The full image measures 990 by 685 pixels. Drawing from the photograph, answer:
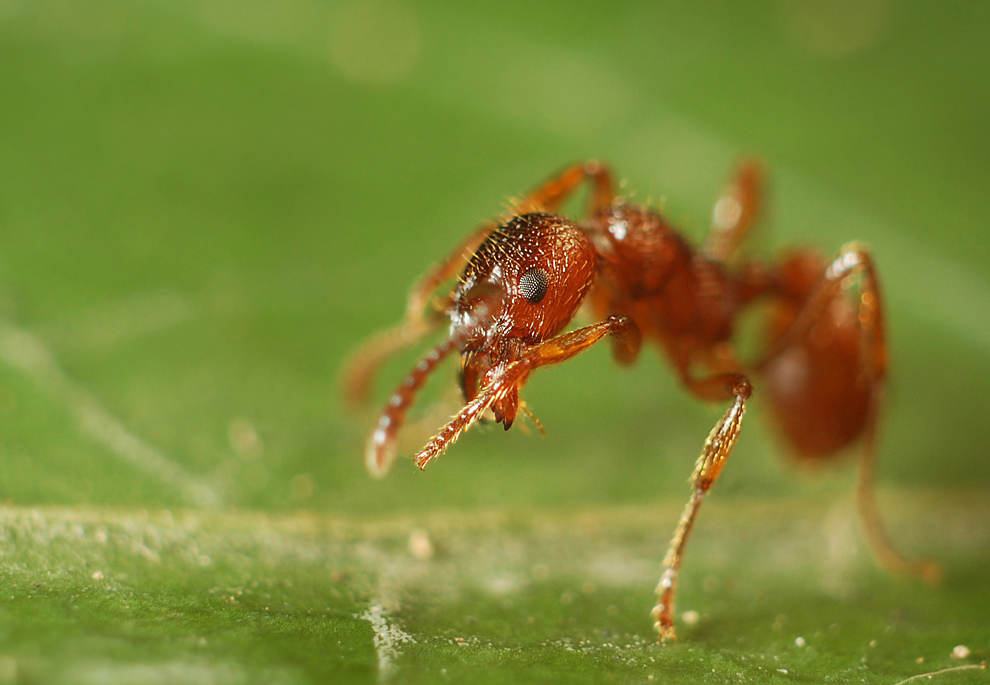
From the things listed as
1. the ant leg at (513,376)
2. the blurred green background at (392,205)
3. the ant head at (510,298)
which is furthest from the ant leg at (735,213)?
the ant leg at (513,376)

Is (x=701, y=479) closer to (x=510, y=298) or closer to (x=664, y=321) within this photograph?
(x=510, y=298)

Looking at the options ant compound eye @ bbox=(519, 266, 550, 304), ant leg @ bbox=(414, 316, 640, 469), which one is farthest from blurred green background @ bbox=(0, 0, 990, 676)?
ant compound eye @ bbox=(519, 266, 550, 304)

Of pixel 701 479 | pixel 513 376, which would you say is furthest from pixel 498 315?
pixel 701 479

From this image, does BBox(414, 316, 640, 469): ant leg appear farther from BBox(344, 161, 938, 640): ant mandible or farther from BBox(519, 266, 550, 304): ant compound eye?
BBox(519, 266, 550, 304): ant compound eye

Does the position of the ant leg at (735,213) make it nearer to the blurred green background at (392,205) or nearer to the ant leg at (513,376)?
the blurred green background at (392,205)

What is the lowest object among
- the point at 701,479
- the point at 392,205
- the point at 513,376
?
the point at 701,479

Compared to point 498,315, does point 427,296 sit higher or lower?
higher

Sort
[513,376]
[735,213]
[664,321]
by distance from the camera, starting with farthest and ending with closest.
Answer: [735,213] → [664,321] → [513,376]

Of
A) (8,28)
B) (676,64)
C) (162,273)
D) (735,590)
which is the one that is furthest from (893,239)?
(8,28)
